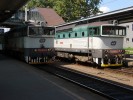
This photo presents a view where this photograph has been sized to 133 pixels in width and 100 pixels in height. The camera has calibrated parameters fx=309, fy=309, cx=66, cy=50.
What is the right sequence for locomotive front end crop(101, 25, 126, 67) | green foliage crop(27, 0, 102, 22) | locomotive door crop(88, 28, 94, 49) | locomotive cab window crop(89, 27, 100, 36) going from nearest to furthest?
1. locomotive front end crop(101, 25, 126, 67)
2. locomotive cab window crop(89, 27, 100, 36)
3. locomotive door crop(88, 28, 94, 49)
4. green foliage crop(27, 0, 102, 22)

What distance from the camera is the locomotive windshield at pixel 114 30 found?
21.8 metres

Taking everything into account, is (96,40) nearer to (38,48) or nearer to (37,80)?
(38,48)

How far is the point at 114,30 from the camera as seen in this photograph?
22.3 m

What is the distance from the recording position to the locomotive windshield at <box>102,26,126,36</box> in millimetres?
21825

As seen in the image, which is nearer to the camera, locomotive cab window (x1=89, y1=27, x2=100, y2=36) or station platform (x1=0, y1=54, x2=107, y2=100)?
station platform (x1=0, y1=54, x2=107, y2=100)

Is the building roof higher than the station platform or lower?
higher

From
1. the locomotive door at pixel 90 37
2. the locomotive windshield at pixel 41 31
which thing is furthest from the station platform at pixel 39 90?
the locomotive windshield at pixel 41 31

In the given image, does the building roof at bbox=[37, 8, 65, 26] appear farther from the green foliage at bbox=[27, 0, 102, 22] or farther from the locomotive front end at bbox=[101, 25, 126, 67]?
the locomotive front end at bbox=[101, 25, 126, 67]

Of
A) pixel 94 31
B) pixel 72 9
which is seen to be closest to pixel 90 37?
pixel 94 31

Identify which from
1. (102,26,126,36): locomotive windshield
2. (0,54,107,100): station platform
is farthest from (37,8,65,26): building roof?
(0,54,107,100): station platform

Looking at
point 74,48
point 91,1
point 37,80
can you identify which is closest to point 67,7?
point 91,1

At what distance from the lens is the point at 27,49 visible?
2359 centimetres

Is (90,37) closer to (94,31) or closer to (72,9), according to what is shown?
(94,31)

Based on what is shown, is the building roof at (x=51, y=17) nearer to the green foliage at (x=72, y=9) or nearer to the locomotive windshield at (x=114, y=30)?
the green foliage at (x=72, y=9)
